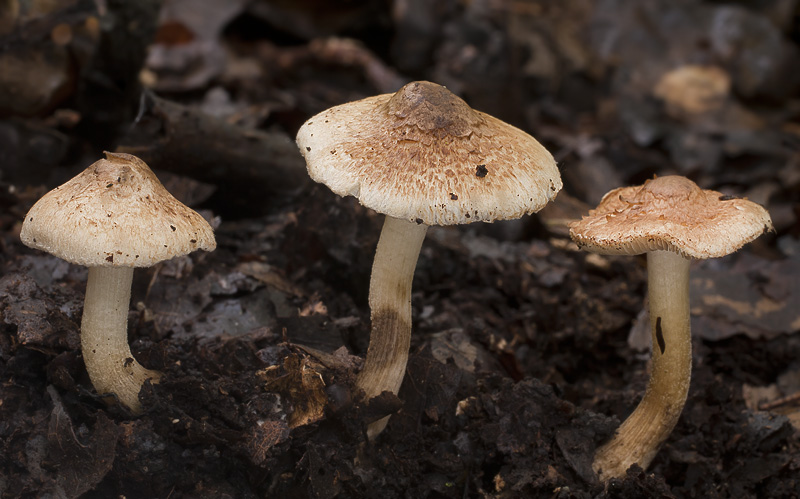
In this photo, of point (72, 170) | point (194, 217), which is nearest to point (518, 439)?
point (194, 217)

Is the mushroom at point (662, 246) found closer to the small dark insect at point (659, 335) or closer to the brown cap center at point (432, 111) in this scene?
the small dark insect at point (659, 335)

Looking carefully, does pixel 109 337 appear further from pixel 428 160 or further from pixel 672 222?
pixel 672 222

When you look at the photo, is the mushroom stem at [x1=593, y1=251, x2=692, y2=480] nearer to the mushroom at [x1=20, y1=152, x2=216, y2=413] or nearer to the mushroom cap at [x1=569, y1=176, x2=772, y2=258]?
the mushroom cap at [x1=569, y1=176, x2=772, y2=258]

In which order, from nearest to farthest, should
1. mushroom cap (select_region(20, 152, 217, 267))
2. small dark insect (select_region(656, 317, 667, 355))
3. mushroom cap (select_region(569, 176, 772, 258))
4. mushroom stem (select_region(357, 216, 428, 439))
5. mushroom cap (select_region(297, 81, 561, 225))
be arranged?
mushroom cap (select_region(20, 152, 217, 267)) < mushroom cap (select_region(297, 81, 561, 225)) < mushroom cap (select_region(569, 176, 772, 258)) < mushroom stem (select_region(357, 216, 428, 439)) < small dark insect (select_region(656, 317, 667, 355))

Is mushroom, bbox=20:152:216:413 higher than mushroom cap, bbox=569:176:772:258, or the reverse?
mushroom cap, bbox=569:176:772:258

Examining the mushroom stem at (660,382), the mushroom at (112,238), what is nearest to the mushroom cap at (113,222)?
the mushroom at (112,238)

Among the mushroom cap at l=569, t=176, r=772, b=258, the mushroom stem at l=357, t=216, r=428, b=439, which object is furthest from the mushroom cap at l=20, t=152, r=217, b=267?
the mushroom cap at l=569, t=176, r=772, b=258

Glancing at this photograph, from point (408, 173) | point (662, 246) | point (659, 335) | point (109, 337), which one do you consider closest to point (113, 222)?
point (109, 337)
